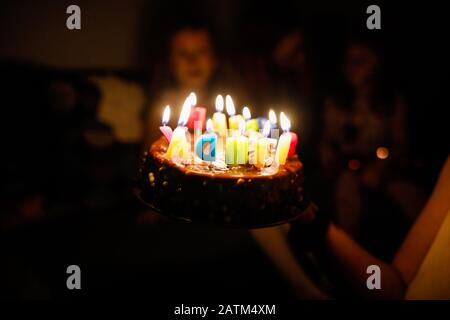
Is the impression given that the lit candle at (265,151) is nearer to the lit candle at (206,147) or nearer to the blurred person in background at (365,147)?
the lit candle at (206,147)

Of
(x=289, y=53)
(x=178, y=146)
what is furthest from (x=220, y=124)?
(x=289, y=53)

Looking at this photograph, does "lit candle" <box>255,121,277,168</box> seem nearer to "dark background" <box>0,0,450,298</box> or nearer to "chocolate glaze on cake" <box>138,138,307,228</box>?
"chocolate glaze on cake" <box>138,138,307,228</box>

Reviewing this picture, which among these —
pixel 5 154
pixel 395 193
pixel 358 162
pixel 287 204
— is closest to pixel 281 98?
pixel 358 162

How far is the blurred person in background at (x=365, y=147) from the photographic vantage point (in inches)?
151

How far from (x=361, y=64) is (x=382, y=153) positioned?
0.87 metres

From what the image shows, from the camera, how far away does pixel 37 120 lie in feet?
12.3

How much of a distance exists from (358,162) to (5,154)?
302cm

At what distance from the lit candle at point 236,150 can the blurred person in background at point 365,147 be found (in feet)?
8.22

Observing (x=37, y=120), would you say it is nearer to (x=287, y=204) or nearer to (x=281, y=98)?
(x=281, y=98)

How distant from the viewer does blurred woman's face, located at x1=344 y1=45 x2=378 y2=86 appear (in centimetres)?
413

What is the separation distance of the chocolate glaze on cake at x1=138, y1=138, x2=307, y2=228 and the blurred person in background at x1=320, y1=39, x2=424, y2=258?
244cm

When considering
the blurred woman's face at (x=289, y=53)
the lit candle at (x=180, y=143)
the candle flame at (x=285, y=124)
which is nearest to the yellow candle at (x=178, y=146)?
the lit candle at (x=180, y=143)

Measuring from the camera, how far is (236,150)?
151 centimetres

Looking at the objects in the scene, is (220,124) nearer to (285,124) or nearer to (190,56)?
(285,124)
